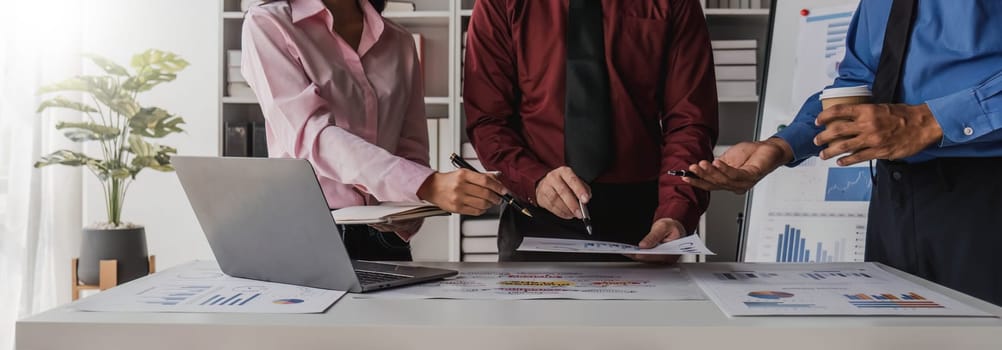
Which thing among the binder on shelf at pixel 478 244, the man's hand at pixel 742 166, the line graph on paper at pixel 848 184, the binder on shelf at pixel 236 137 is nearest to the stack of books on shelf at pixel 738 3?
the line graph on paper at pixel 848 184

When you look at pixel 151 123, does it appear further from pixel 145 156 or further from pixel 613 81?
pixel 613 81

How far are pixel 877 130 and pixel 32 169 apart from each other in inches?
112

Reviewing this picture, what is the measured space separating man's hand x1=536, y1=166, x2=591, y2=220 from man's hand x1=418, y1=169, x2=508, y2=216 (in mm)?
191

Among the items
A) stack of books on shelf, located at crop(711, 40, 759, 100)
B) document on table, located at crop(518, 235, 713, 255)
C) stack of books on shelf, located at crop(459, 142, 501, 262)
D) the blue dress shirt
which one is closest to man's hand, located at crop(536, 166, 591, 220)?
document on table, located at crop(518, 235, 713, 255)

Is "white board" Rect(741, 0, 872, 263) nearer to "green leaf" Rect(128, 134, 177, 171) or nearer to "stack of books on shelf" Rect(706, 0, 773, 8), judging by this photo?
"stack of books on shelf" Rect(706, 0, 773, 8)

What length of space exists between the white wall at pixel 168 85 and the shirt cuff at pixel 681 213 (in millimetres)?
2289

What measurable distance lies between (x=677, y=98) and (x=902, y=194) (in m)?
0.52

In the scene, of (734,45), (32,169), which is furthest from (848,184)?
(32,169)

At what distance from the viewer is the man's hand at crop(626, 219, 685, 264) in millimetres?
1300

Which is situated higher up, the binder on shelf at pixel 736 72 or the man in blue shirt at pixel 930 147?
the binder on shelf at pixel 736 72

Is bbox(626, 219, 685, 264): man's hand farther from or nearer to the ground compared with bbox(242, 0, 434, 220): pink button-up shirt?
nearer to the ground

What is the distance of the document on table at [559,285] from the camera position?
97 cm

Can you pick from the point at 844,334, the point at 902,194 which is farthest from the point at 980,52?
the point at 844,334

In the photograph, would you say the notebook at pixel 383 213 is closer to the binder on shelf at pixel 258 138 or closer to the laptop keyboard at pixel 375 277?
the laptop keyboard at pixel 375 277
